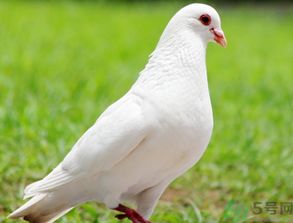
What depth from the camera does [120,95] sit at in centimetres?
665

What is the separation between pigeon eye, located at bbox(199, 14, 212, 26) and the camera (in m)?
2.86

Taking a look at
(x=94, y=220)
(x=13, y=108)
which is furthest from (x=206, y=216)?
(x=13, y=108)

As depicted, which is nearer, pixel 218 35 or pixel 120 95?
pixel 218 35

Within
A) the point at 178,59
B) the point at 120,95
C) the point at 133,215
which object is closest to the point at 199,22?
the point at 178,59

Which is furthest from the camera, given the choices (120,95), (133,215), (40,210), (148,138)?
(120,95)

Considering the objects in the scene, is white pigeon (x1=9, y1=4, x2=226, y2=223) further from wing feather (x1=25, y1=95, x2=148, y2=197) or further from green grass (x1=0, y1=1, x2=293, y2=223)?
green grass (x1=0, y1=1, x2=293, y2=223)

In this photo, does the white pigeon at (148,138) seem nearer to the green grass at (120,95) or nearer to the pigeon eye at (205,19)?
the pigeon eye at (205,19)

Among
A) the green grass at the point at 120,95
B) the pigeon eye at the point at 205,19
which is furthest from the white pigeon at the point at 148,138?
the green grass at the point at 120,95

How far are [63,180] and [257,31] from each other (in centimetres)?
940

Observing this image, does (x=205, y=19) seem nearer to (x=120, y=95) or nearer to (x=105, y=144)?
(x=105, y=144)

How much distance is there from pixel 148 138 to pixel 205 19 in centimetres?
60

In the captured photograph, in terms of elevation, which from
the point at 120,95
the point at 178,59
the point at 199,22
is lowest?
the point at 120,95

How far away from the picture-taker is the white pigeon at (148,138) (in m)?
2.64

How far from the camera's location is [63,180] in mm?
2824
